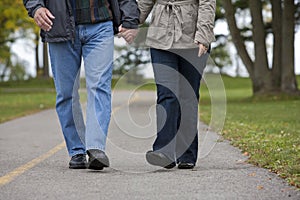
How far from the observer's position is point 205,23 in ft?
22.0

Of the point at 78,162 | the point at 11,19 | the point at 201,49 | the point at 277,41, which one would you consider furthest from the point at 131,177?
the point at 11,19

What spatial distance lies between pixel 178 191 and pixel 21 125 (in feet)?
28.9

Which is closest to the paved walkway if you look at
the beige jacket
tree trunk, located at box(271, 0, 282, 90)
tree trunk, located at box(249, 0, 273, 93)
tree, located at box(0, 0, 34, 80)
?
the beige jacket

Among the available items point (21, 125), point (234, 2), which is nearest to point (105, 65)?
point (21, 125)

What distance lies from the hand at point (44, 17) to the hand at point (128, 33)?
63 cm

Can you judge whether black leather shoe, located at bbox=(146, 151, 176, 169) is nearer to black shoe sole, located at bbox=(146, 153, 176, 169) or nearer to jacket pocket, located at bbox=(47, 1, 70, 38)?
black shoe sole, located at bbox=(146, 153, 176, 169)

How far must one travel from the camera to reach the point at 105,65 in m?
6.68

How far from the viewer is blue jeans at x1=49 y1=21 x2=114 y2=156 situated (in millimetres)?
6641

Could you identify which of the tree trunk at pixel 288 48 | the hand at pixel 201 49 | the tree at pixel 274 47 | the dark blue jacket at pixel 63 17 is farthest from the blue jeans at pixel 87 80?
the tree trunk at pixel 288 48

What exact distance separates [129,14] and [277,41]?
19725mm

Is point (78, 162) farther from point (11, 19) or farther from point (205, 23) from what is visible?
point (11, 19)

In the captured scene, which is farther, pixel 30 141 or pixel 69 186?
pixel 30 141

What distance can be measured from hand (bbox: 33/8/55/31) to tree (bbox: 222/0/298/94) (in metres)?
17.7

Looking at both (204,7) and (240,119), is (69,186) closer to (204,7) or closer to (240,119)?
(204,7)
